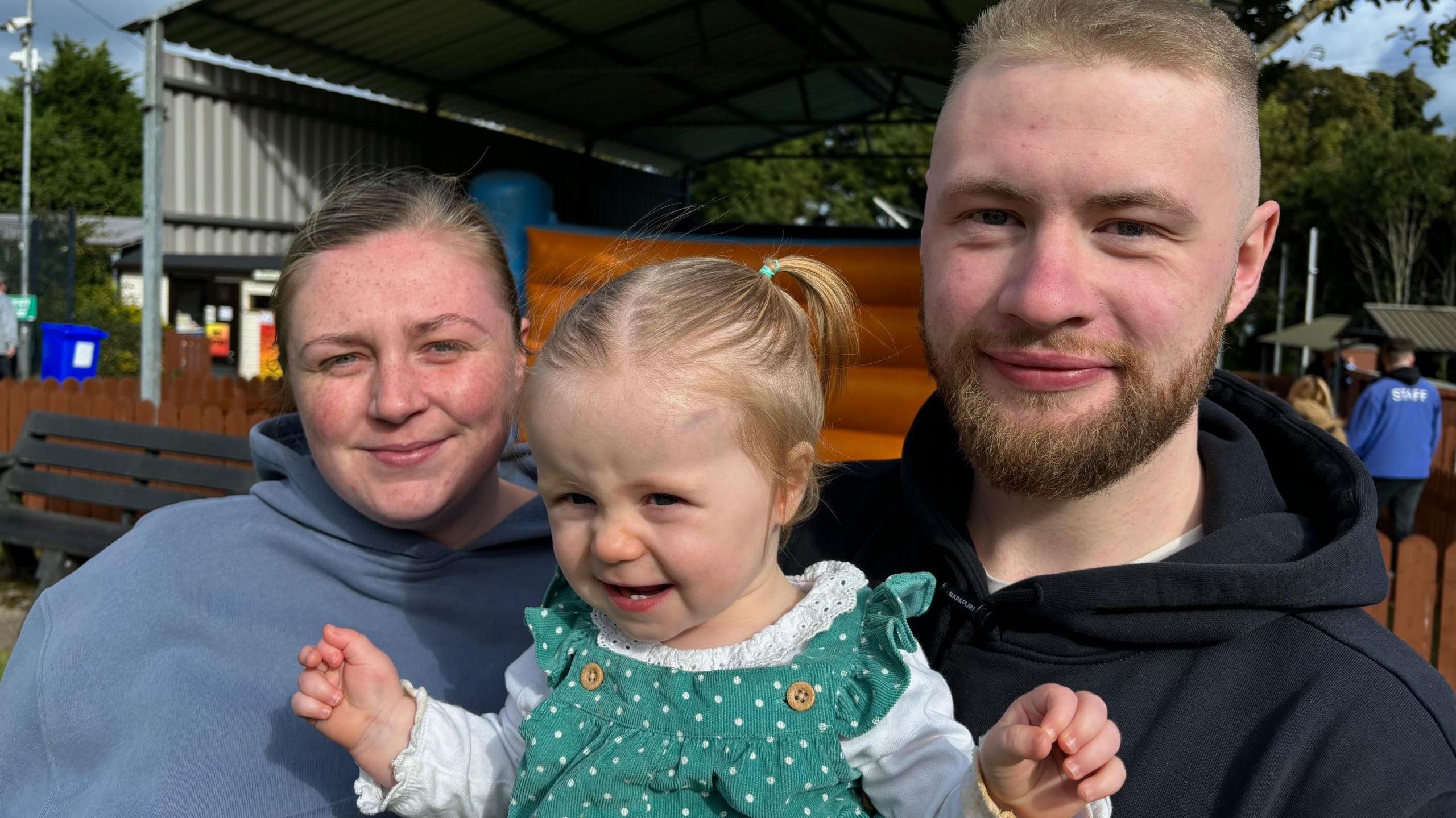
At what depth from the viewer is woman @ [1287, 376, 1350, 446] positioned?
793cm

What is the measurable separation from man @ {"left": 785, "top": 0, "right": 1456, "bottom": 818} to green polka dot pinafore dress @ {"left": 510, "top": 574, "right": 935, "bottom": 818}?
205 mm

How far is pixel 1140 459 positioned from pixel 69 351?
59.9 feet

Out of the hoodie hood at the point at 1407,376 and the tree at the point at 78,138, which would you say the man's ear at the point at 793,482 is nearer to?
the hoodie hood at the point at 1407,376

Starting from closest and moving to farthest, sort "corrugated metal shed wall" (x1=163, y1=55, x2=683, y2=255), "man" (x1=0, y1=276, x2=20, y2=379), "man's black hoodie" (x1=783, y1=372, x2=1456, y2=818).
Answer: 1. "man's black hoodie" (x1=783, y1=372, x2=1456, y2=818)
2. "corrugated metal shed wall" (x1=163, y1=55, x2=683, y2=255)
3. "man" (x1=0, y1=276, x2=20, y2=379)

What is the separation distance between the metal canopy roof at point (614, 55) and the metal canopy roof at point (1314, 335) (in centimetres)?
1365

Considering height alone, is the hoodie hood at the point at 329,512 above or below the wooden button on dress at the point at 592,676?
above

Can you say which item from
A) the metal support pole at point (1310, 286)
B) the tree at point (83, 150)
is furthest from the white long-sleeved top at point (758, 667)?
the metal support pole at point (1310, 286)

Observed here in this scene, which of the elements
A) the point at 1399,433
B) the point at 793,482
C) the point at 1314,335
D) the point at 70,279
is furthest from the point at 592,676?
the point at 1314,335

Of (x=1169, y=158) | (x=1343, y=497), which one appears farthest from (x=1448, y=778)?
(x=1169, y=158)

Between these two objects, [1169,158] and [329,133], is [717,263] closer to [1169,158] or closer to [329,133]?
[1169,158]

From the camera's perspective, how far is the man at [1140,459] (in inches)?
57.3

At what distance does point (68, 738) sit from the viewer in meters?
1.88

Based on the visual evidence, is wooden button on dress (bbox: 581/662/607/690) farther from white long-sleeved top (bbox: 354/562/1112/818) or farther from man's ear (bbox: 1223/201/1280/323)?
man's ear (bbox: 1223/201/1280/323)

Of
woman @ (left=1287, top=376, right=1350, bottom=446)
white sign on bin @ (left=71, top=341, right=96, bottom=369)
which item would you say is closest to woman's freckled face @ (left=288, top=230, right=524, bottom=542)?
woman @ (left=1287, top=376, right=1350, bottom=446)
